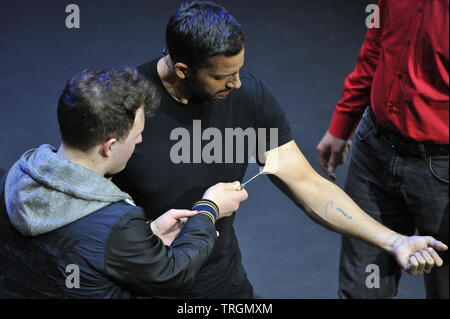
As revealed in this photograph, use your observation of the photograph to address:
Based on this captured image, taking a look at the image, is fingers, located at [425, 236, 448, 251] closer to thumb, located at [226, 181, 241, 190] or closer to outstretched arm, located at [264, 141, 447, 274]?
outstretched arm, located at [264, 141, 447, 274]

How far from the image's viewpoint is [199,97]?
1.68m

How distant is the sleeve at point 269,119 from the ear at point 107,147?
503 mm

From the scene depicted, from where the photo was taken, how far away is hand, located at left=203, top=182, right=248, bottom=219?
1.59 meters

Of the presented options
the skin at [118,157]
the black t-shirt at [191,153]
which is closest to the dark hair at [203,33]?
the black t-shirt at [191,153]

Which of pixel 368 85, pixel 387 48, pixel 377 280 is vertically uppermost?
pixel 387 48

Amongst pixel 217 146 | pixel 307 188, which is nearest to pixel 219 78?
pixel 217 146

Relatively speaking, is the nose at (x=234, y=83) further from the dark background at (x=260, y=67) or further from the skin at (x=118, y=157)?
the dark background at (x=260, y=67)

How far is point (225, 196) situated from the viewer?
5.26 ft

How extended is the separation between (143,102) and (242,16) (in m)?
2.03

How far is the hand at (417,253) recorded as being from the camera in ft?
5.33

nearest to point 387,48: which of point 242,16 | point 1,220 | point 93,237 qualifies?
point 93,237
